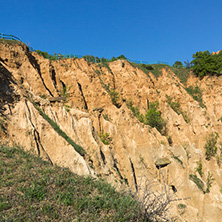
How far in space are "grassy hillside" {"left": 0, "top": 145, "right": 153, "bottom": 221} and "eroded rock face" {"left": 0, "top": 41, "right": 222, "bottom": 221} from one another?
197 cm

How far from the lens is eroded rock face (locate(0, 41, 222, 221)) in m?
14.6

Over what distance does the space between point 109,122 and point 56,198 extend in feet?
58.2

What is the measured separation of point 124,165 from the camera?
20.8 metres

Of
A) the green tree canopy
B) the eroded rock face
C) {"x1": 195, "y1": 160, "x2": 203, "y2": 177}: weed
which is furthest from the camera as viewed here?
the green tree canopy

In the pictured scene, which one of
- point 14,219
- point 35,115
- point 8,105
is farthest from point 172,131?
point 14,219

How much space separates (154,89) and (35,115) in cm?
2564

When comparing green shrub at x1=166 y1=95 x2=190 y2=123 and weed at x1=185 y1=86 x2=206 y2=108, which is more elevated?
weed at x1=185 y1=86 x2=206 y2=108

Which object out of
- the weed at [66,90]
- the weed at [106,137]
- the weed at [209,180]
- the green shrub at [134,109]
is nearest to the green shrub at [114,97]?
the green shrub at [134,109]

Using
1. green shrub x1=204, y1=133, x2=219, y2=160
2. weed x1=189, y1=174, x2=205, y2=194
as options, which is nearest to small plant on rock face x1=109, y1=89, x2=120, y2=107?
green shrub x1=204, y1=133, x2=219, y2=160

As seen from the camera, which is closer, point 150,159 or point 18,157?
point 18,157

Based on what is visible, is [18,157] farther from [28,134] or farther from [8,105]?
[8,105]

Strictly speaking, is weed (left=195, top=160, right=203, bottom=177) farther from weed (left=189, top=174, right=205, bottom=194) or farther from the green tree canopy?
the green tree canopy

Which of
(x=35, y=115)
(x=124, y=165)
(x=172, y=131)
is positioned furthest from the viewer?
(x=172, y=131)

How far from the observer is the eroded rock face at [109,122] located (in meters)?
14.6
